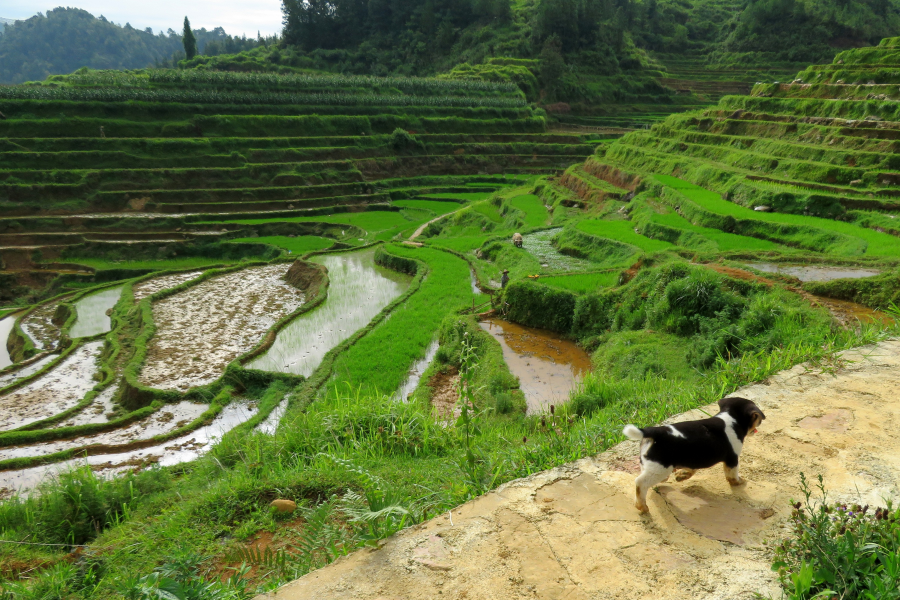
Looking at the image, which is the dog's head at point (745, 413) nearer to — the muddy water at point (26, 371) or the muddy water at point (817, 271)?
the muddy water at point (817, 271)

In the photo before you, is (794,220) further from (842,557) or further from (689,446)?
(842,557)

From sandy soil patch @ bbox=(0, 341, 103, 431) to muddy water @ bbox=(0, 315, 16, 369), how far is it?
3081 mm

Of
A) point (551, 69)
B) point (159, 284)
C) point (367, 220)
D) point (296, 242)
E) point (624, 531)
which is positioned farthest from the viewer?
point (551, 69)

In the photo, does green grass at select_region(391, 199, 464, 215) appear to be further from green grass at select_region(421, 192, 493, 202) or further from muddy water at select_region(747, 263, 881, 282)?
muddy water at select_region(747, 263, 881, 282)

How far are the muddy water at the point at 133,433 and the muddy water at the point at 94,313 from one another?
755cm

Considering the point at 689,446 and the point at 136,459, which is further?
the point at 136,459

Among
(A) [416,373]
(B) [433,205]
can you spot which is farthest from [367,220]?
(A) [416,373]

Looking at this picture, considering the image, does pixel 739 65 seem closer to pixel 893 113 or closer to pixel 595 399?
pixel 893 113

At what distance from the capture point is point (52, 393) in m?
13.0

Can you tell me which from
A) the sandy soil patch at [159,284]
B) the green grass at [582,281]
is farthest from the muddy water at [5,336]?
the green grass at [582,281]

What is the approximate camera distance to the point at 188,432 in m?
10.7

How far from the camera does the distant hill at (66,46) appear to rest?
115 metres

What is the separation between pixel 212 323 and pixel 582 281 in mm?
11362

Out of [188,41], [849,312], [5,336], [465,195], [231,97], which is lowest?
[5,336]
